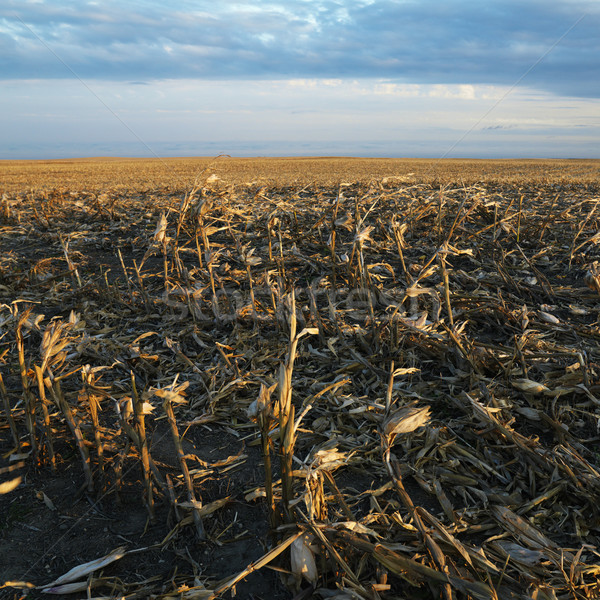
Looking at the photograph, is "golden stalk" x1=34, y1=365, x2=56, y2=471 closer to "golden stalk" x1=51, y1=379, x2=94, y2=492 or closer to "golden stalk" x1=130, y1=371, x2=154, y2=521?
"golden stalk" x1=51, y1=379, x2=94, y2=492

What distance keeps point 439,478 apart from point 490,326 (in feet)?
5.31

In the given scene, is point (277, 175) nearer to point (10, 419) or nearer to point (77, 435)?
point (10, 419)

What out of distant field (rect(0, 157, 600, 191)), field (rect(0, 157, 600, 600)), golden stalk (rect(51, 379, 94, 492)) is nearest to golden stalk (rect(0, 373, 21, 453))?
field (rect(0, 157, 600, 600))

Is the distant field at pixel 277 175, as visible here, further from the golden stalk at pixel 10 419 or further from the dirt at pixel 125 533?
the dirt at pixel 125 533

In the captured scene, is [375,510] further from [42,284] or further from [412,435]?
[42,284]

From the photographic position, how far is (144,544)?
1.72 meters

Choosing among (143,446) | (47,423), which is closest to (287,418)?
(143,446)

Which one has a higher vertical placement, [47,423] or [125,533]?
[47,423]

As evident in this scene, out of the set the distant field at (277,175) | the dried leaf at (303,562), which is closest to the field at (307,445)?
the dried leaf at (303,562)

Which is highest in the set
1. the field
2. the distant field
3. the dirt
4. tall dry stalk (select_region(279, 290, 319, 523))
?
the distant field

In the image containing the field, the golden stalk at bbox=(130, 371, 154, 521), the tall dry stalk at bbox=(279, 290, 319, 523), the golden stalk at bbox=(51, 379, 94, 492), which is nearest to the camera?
the tall dry stalk at bbox=(279, 290, 319, 523)

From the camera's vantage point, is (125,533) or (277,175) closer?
(125,533)

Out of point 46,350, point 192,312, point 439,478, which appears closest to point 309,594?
point 439,478

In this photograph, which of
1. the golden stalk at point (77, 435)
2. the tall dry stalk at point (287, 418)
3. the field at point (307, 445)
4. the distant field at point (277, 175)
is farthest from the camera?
the distant field at point (277, 175)
